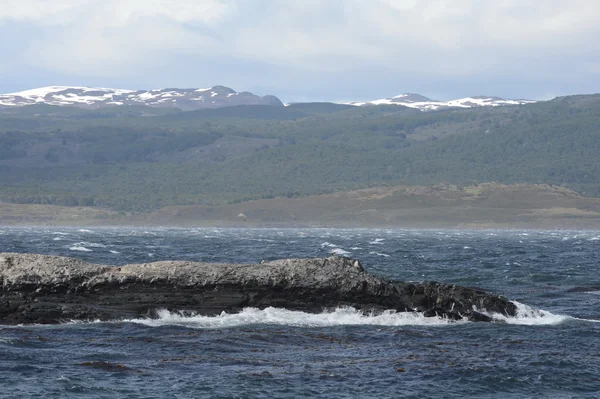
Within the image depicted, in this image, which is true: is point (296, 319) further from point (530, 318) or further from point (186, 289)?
point (530, 318)

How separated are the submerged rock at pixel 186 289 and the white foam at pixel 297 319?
0.73ft

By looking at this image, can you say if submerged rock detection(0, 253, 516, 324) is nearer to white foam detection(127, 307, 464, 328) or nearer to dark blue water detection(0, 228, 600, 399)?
white foam detection(127, 307, 464, 328)

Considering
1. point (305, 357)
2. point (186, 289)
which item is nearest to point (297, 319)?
point (186, 289)

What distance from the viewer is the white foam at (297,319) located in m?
29.8

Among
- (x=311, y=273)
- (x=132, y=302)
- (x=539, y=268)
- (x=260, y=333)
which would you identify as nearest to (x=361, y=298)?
(x=311, y=273)

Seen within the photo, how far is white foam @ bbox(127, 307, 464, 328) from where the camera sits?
29781 millimetres

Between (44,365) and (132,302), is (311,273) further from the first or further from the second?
(44,365)

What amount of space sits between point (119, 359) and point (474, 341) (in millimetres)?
9833

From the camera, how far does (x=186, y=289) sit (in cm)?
3061

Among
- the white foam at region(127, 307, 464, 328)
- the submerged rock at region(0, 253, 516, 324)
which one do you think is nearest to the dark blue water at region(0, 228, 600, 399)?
the white foam at region(127, 307, 464, 328)

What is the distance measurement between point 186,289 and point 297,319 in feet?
11.5

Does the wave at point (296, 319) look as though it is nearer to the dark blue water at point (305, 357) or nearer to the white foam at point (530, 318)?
the dark blue water at point (305, 357)

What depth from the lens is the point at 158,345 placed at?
26.2 metres

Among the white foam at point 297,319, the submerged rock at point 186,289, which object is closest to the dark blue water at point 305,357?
the white foam at point 297,319
